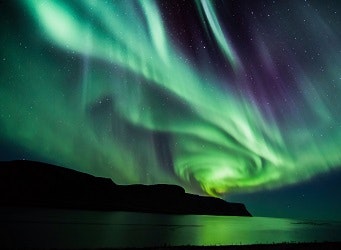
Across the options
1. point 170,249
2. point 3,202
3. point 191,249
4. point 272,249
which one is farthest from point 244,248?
point 3,202

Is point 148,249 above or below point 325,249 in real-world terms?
above

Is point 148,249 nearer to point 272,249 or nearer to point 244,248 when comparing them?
point 244,248

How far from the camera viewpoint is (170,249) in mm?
22922

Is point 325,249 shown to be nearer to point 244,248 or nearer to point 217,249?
point 244,248

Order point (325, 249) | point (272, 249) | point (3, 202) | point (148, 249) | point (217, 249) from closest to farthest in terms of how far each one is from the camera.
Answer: point (148, 249) < point (217, 249) < point (272, 249) < point (325, 249) < point (3, 202)

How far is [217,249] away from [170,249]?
4.68m

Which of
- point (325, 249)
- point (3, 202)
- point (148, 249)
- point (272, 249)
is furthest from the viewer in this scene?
point (3, 202)

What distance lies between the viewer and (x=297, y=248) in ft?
92.8

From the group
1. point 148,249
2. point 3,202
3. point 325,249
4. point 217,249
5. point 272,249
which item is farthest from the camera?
point 3,202

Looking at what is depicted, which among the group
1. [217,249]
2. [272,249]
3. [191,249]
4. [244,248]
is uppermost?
[191,249]

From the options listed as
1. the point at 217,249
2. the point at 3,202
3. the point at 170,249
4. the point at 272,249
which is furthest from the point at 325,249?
the point at 3,202

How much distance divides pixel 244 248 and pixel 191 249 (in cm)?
551

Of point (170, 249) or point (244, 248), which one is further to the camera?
point (244, 248)

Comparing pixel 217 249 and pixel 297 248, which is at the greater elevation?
pixel 217 249
